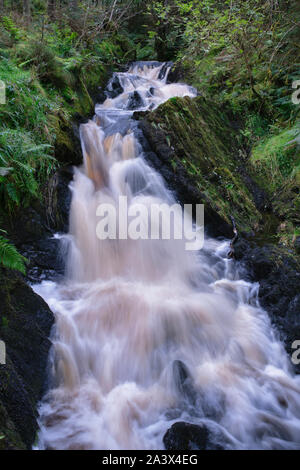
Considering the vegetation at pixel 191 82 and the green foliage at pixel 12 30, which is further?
the green foliage at pixel 12 30

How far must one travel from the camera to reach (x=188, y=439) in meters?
2.65

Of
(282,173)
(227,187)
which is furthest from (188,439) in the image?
(282,173)

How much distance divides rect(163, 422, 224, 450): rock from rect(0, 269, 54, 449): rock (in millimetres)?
1147

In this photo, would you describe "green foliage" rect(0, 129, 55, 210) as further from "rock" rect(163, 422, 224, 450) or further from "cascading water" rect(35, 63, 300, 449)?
"rock" rect(163, 422, 224, 450)

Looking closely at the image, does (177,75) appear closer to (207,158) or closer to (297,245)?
(207,158)

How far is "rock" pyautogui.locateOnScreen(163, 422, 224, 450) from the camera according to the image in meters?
2.61

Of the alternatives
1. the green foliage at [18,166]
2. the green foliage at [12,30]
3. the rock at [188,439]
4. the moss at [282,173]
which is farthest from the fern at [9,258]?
the green foliage at [12,30]

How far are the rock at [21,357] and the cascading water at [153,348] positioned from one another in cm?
19

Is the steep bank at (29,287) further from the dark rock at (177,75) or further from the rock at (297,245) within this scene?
the dark rock at (177,75)

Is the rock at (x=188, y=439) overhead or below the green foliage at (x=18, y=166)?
below

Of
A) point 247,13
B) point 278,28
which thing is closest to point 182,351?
point 247,13

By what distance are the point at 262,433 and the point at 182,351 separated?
113 cm

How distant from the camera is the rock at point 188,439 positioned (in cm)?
261

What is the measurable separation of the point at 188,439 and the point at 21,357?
167 centimetres
